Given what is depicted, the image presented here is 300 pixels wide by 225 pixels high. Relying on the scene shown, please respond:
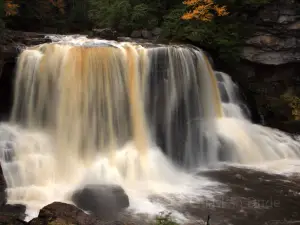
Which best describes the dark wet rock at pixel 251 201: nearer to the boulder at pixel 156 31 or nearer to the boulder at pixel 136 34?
the boulder at pixel 156 31

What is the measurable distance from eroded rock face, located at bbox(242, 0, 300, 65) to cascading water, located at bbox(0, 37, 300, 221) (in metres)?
3.76

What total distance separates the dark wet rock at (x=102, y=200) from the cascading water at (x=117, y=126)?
447 mm

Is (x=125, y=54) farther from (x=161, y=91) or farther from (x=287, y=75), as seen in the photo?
(x=287, y=75)

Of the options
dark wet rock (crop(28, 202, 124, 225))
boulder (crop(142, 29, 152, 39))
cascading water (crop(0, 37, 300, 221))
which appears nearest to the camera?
dark wet rock (crop(28, 202, 124, 225))

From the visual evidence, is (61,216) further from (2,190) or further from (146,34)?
(146,34)

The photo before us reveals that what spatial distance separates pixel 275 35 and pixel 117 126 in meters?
8.77

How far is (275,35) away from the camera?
55.8ft

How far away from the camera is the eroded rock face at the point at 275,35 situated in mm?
16844

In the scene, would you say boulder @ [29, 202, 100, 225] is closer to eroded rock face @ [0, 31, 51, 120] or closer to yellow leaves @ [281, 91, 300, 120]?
eroded rock face @ [0, 31, 51, 120]

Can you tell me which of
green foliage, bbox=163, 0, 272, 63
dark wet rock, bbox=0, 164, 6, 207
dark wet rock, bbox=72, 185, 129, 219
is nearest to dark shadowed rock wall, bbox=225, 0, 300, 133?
green foliage, bbox=163, 0, 272, 63

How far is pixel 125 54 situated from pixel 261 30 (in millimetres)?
Result: 7075

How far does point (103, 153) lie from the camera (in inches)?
469

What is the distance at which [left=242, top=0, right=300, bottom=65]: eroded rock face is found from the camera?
55.3 feet

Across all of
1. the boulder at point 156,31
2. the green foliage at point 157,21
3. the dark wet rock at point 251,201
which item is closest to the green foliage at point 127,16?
the green foliage at point 157,21
